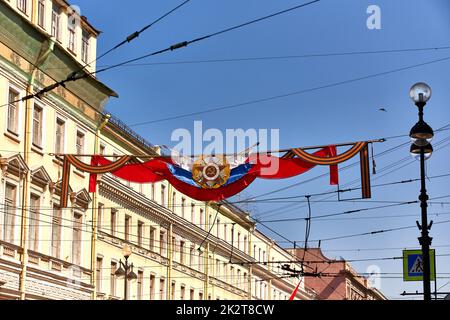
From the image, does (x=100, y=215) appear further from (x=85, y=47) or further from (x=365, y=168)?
(x=365, y=168)

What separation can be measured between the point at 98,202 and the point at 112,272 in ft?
12.4

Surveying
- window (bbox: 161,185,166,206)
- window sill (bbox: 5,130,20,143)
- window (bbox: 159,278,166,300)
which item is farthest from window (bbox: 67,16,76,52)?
window (bbox: 159,278,166,300)

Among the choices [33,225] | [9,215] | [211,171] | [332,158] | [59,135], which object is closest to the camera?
[332,158]

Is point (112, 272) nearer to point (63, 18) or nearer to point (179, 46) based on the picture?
point (63, 18)

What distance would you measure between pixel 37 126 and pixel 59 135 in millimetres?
2293

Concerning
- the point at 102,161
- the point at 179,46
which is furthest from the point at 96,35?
the point at 179,46

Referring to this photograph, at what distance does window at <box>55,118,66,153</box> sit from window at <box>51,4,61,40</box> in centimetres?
303

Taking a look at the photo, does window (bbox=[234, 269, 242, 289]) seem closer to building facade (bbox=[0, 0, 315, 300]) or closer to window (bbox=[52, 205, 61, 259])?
building facade (bbox=[0, 0, 315, 300])

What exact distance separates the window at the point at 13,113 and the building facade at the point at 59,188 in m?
0.03

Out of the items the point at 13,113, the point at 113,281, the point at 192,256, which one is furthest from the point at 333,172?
the point at 192,256

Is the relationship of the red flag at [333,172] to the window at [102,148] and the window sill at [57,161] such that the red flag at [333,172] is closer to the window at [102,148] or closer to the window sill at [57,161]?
the window sill at [57,161]

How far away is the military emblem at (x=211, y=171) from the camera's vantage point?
2336cm

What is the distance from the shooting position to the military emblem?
23359 mm

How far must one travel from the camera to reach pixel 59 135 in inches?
1390
